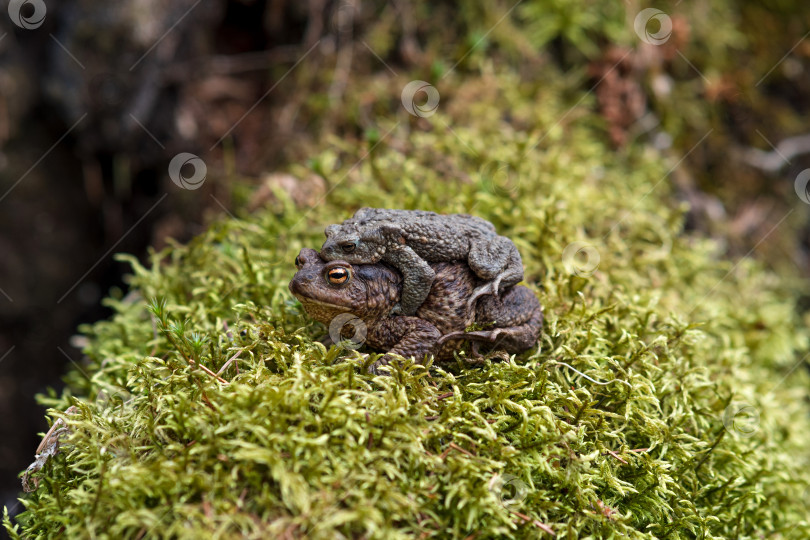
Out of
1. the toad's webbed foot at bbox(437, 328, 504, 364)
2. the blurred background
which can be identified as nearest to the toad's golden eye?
the toad's webbed foot at bbox(437, 328, 504, 364)

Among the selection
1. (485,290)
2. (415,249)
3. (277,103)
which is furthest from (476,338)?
(277,103)

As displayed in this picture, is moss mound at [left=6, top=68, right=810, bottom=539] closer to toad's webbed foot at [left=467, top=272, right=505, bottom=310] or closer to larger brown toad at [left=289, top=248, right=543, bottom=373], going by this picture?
larger brown toad at [left=289, top=248, right=543, bottom=373]

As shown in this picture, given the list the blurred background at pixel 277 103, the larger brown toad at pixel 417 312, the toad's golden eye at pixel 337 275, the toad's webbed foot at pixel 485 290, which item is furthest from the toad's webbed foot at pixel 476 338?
the blurred background at pixel 277 103

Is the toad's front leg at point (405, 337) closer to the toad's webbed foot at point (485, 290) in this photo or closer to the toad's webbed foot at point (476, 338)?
the toad's webbed foot at point (476, 338)

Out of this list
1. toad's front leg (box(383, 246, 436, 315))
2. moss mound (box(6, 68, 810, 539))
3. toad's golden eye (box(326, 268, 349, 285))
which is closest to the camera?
moss mound (box(6, 68, 810, 539))

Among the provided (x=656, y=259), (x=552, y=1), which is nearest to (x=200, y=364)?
(x=656, y=259)

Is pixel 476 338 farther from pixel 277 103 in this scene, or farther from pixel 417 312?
pixel 277 103

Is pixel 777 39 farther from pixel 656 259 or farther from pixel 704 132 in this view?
pixel 656 259
